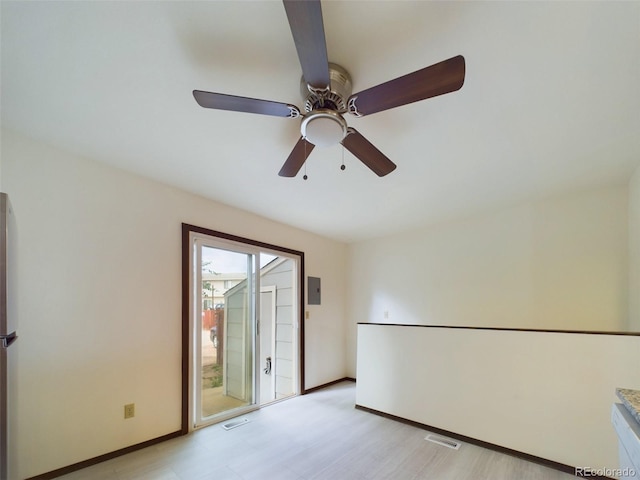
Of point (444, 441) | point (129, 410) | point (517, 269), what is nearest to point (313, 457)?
point (444, 441)

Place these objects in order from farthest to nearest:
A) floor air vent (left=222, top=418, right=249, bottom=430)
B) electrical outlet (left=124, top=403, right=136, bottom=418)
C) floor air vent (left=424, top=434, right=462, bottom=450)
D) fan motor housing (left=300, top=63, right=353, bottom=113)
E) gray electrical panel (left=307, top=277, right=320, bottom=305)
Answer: gray electrical panel (left=307, top=277, right=320, bottom=305), floor air vent (left=222, top=418, right=249, bottom=430), floor air vent (left=424, top=434, right=462, bottom=450), electrical outlet (left=124, top=403, right=136, bottom=418), fan motor housing (left=300, top=63, right=353, bottom=113)

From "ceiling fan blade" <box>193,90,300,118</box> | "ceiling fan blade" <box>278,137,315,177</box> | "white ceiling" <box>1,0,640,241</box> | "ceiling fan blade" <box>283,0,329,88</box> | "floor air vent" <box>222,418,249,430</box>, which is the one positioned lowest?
"floor air vent" <box>222,418,249,430</box>

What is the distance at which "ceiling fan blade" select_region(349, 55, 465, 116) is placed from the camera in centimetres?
125

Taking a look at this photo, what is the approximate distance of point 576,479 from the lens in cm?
217

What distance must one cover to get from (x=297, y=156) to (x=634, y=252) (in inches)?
134

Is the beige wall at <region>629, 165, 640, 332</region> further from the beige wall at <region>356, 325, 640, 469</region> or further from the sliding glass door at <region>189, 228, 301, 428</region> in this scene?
the sliding glass door at <region>189, 228, 301, 428</region>

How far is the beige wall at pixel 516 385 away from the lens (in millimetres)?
2201

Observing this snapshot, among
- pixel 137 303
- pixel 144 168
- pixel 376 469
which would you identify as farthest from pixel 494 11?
pixel 137 303

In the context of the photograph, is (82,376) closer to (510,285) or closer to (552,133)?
(552,133)

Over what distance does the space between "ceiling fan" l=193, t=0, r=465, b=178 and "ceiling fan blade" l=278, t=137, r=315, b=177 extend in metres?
0.02

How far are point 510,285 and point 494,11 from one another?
128 inches

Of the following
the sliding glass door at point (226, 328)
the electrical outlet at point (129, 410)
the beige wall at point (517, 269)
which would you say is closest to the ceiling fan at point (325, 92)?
the sliding glass door at point (226, 328)

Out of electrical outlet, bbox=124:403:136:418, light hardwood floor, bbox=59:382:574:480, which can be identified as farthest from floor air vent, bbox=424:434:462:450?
electrical outlet, bbox=124:403:136:418

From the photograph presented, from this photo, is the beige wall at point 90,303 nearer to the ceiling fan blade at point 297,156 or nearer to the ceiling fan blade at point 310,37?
the ceiling fan blade at point 297,156
